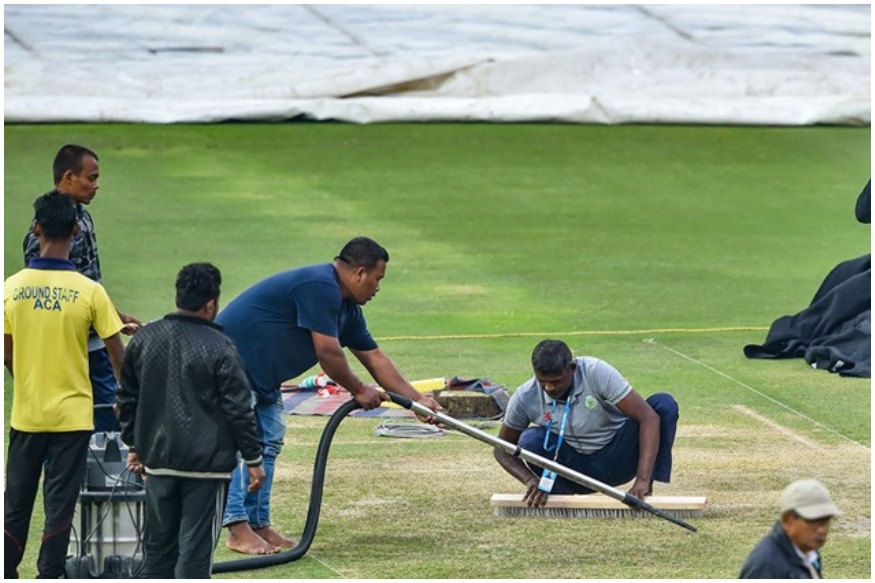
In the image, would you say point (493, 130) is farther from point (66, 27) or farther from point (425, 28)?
point (66, 27)

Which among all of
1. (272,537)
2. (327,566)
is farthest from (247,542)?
(327,566)

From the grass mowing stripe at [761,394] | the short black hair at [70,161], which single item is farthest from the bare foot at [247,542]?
the grass mowing stripe at [761,394]

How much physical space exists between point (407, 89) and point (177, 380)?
17955 mm

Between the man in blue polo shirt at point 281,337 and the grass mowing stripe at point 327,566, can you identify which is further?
the man in blue polo shirt at point 281,337

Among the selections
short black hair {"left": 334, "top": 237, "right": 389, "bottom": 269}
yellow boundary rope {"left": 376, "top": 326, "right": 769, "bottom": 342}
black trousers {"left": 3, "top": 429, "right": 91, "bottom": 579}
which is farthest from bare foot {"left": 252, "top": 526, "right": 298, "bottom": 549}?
yellow boundary rope {"left": 376, "top": 326, "right": 769, "bottom": 342}

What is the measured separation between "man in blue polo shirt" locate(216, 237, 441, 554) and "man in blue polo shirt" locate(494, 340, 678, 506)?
94 cm

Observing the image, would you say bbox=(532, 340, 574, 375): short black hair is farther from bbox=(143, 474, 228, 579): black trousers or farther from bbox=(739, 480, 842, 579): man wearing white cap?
bbox=(739, 480, 842, 579): man wearing white cap

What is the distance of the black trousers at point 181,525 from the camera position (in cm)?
770

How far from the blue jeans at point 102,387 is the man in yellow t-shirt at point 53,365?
0.90m

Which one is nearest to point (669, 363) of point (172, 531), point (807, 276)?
point (807, 276)

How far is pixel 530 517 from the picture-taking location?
9695mm

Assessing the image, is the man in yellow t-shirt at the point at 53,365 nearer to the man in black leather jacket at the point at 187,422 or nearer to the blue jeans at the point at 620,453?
the man in black leather jacket at the point at 187,422

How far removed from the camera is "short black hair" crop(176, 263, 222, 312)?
768 centimetres

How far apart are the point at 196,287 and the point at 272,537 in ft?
6.21
